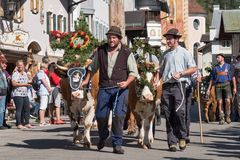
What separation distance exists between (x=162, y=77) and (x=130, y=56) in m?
1.04

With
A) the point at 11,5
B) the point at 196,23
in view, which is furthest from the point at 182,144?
the point at 196,23

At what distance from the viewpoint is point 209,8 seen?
5226 inches

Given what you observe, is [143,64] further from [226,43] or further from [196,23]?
[196,23]

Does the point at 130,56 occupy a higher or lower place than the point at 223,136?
higher

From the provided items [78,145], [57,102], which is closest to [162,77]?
[78,145]

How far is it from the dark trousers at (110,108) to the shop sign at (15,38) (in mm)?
19874

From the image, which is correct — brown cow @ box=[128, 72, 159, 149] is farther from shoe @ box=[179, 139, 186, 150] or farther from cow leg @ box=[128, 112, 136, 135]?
cow leg @ box=[128, 112, 136, 135]

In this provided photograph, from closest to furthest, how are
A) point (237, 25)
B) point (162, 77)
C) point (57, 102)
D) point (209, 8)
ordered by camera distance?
point (162, 77), point (57, 102), point (237, 25), point (209, 8)

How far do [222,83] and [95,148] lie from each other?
9.07 metres

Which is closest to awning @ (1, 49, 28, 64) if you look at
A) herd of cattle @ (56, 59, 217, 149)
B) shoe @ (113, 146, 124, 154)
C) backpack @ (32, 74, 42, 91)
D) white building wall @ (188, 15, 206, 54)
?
backpack @ (32, 74, 42, 91)

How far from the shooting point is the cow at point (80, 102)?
13164 millimetres

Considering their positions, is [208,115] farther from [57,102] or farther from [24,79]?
[24,79]

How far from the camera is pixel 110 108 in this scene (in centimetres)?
1243

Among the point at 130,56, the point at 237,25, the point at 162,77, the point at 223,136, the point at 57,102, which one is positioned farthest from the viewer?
the point at 237,25
